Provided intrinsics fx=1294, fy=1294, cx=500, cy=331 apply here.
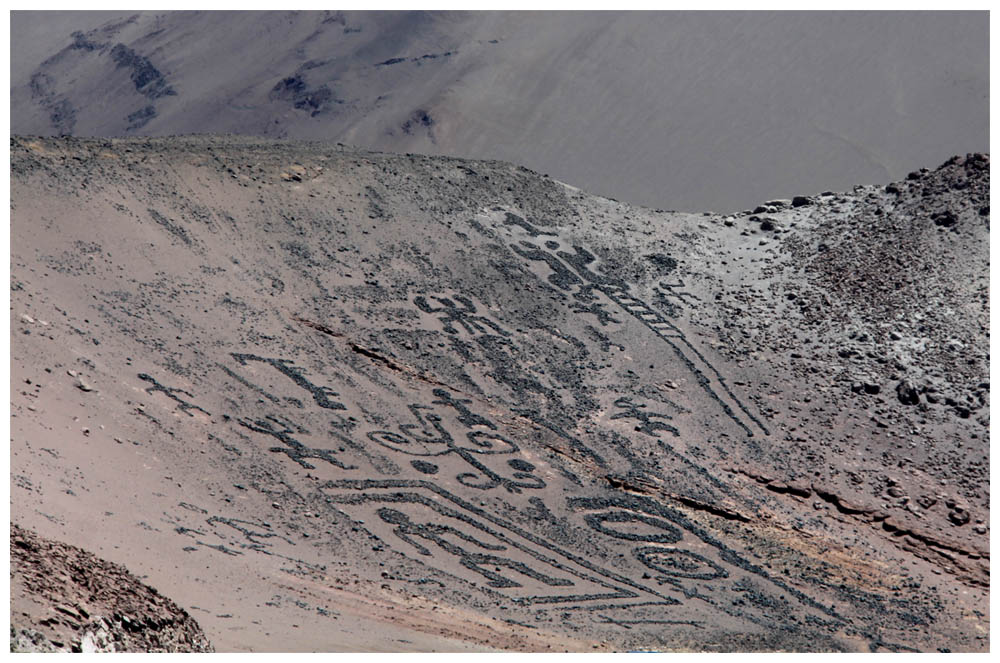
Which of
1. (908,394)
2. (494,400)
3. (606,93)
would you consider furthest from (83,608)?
(606,93)

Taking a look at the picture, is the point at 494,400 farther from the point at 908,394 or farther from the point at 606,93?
the point at 606,93

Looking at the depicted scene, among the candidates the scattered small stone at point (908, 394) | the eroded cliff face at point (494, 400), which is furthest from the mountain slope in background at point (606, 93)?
the scattered small stone at point (908, 394)

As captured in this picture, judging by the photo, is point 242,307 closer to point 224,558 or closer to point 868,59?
point 224,558

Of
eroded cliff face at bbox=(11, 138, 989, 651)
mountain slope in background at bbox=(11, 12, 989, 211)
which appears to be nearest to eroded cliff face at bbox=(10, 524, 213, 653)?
eroded cliff face at bbox=(11, 138, 989, 651)

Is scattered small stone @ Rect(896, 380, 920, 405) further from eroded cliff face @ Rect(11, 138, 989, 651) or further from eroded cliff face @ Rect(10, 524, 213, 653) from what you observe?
eroded cliff face @ Rect(10, 524, 213, 653)

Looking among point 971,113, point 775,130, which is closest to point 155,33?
point 775,130

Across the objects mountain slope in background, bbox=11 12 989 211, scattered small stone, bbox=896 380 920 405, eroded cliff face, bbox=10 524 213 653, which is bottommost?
scattered small stone, bbox=896 380 920 405
